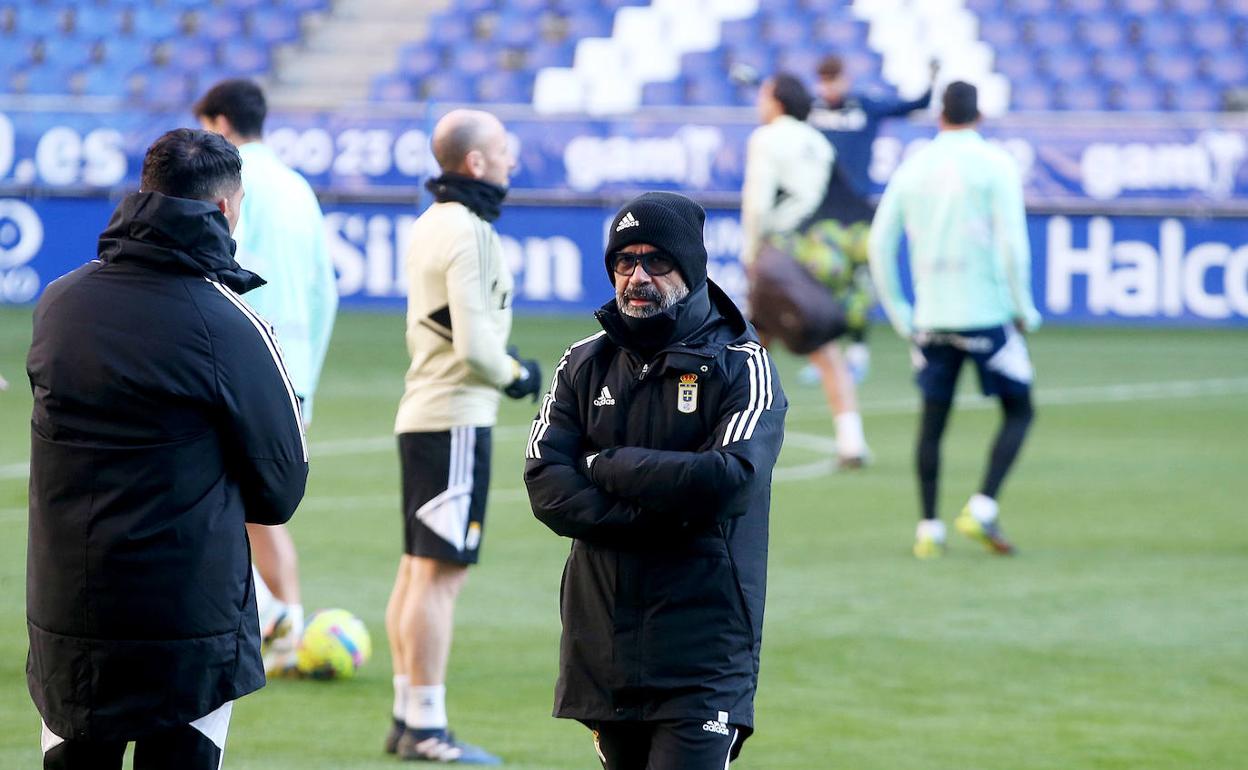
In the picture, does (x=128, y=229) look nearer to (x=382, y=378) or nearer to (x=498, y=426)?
(x=498, y=426)

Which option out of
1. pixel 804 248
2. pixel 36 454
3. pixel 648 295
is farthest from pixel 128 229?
pixel 804 248

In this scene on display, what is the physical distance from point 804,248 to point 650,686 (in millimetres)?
9745

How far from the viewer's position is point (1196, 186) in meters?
21.5

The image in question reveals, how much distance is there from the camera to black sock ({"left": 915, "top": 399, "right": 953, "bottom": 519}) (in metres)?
10.2

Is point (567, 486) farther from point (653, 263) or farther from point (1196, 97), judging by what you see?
point (1196, 97)

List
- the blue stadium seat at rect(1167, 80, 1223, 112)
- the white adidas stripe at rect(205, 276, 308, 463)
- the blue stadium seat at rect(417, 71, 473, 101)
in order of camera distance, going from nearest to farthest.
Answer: the white adidas stripe at rect(205, 276, 308, 463)
the blue stadium seat at rect(1167, 80, 1223, 112)
the blue stadium seat at rect(417, 71, 473, 101)

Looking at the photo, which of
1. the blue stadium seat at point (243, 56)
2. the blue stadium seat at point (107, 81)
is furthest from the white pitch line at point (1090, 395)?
the blue stadium seat at point (107, 81)

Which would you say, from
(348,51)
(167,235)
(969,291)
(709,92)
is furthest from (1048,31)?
(167,235)

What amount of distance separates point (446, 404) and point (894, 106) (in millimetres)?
8614

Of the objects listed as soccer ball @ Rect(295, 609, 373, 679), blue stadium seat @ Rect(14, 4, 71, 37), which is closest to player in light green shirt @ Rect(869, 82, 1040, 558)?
soccer ball @ Rect(295, 609, 373, 679)

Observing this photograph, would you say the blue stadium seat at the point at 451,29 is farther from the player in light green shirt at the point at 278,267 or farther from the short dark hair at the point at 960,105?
the player in light green shirt at the point at 278,267

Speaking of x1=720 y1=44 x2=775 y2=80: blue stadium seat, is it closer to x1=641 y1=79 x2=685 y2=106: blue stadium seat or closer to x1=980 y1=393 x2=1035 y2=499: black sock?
x1=641 y1=79 x2=685 y2=106: blue stadium seat

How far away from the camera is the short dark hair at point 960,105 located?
998cm

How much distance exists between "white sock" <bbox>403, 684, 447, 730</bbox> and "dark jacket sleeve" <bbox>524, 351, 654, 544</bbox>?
2.02 m
